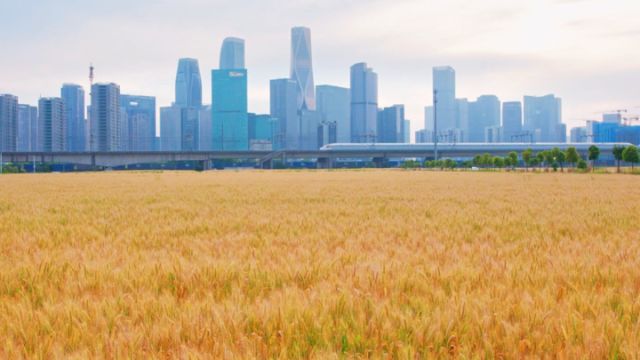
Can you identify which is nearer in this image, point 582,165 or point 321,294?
point 321,294

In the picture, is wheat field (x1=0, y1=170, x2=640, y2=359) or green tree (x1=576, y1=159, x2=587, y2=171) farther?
green tree (x1=576, y1=159, x2=587, y2=171)

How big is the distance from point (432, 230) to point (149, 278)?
625 centimetres

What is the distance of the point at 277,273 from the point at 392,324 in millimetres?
2178

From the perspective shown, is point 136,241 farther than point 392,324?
Yes

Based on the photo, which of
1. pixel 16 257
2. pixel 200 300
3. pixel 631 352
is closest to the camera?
pixel 631 352

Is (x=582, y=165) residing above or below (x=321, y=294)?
above

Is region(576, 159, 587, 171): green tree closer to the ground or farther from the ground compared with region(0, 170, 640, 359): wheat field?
farther from the ground

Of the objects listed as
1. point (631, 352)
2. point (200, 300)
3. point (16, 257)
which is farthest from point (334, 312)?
point (16, 257)

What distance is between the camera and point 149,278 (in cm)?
559

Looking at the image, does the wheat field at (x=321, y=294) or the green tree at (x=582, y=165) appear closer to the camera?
the wheat field at (x=321, y=294)

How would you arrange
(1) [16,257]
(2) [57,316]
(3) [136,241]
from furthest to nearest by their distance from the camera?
1. (3) [136,241]
2. (1) [16,257]
3. (2) [57,316]

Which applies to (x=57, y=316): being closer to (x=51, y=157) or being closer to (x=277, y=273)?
(x=277, y=273)

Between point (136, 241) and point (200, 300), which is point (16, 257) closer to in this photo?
point (136, 241)

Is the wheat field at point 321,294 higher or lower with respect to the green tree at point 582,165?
lower
